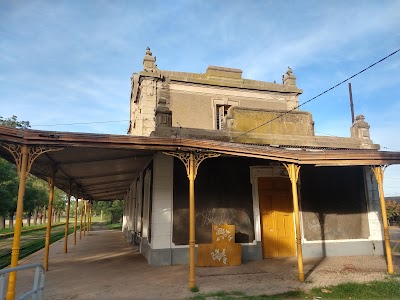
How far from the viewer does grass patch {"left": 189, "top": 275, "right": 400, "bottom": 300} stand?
226 inches

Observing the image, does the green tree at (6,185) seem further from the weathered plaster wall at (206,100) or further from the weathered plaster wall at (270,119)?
the weathered plaster wall at (270,119)

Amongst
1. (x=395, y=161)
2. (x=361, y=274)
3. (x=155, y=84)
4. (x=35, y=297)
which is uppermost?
(x=155, y=84)

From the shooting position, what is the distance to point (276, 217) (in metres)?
10.1

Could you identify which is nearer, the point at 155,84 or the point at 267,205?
the point at 267,205

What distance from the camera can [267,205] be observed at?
10086 millimetres

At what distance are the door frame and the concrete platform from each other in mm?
1047

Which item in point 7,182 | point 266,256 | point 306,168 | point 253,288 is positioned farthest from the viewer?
point 7,182

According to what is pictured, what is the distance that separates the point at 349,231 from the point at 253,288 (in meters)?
5.59

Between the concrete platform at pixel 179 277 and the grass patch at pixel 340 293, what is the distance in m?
0.31

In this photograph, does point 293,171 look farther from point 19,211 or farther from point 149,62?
point 149,62

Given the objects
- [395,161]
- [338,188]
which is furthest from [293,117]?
[395,161]

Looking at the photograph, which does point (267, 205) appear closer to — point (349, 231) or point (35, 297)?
point (349, 231)

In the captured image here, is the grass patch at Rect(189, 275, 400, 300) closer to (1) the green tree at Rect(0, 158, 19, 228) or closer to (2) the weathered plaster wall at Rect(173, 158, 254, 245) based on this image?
(2) the weathered plaster wall at Rect(173, 158, 254, 245)

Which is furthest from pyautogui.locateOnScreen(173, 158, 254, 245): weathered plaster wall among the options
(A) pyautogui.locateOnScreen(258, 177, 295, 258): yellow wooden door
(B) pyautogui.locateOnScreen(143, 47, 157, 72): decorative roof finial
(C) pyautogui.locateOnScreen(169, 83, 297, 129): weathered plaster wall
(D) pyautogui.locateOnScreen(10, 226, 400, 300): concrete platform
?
(B) pyautogui.locateOnScreen(143, 47, 157, 72): decorative roof finial
